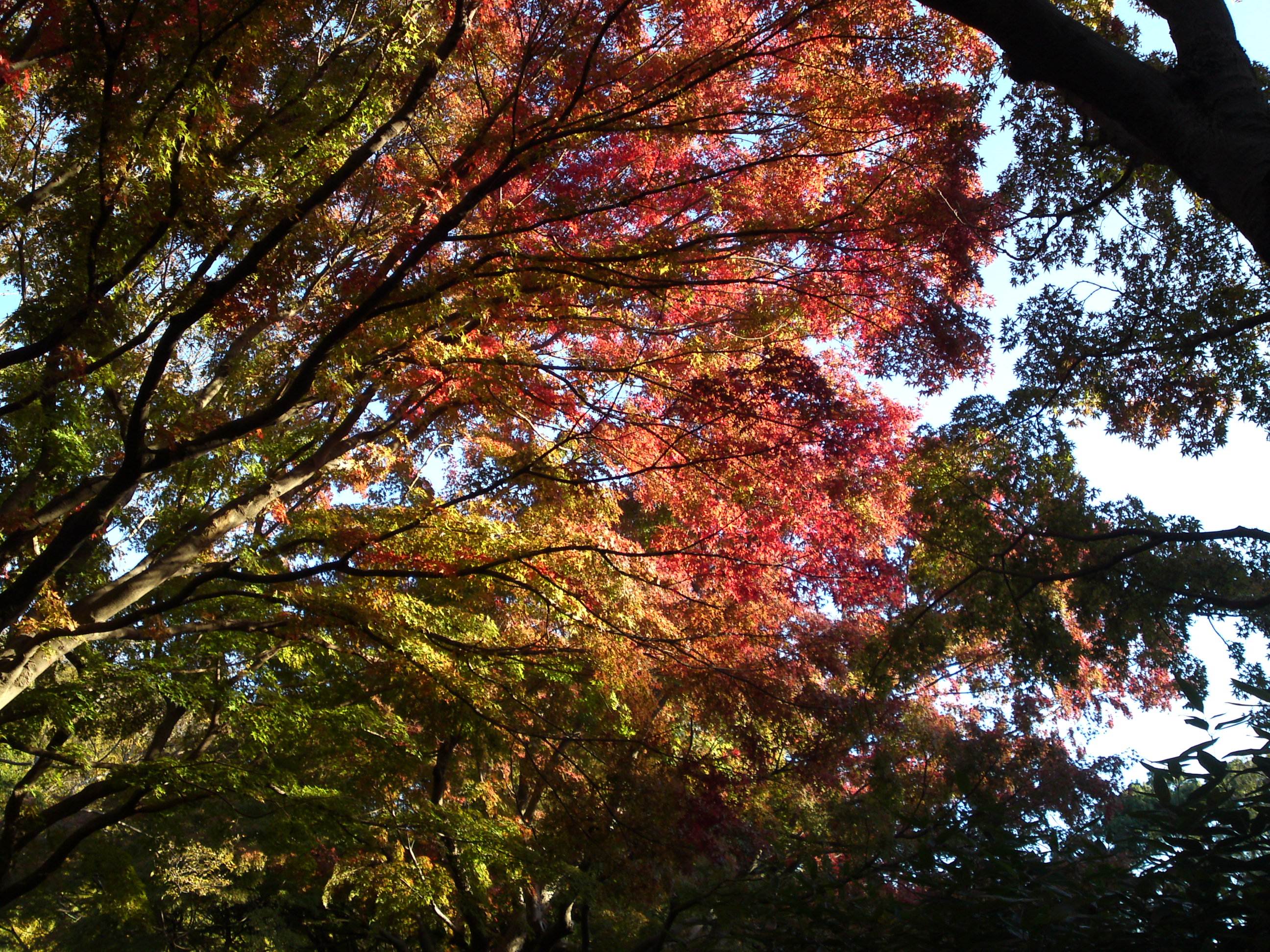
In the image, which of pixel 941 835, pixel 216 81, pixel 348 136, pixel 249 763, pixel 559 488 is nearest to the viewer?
pixel 941 835

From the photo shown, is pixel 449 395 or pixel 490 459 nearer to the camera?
→ pixel 449 395

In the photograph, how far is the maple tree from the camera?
405 cm

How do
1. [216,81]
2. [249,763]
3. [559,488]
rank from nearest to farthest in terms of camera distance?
1. [216,81]
2. [559,488]
3. [249,763]

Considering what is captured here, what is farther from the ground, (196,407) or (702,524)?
(702,524)

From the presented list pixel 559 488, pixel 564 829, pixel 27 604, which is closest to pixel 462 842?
pixel 564 829

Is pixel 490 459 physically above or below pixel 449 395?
above

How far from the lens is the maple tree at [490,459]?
4055mm

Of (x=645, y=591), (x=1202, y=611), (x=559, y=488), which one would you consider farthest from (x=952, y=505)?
(x=559, y=488)

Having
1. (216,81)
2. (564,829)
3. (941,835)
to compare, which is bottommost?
(941,835)

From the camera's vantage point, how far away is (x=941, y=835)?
2.16 m

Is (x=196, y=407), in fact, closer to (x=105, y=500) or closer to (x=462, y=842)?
(x=105, y=500)

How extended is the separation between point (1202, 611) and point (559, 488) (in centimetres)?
440

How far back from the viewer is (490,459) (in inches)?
325

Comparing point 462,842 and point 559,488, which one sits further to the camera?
point 462,842
